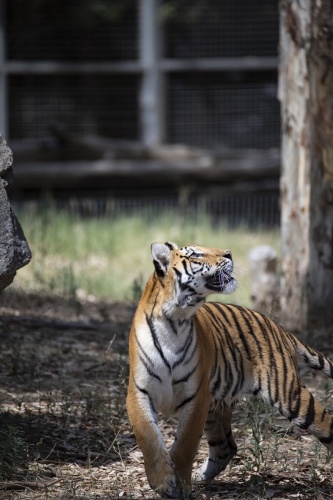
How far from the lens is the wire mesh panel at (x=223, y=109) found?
39.5 feet

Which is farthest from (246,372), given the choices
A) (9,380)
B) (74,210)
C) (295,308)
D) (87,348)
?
(74,210)

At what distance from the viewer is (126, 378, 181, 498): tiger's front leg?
359 cm

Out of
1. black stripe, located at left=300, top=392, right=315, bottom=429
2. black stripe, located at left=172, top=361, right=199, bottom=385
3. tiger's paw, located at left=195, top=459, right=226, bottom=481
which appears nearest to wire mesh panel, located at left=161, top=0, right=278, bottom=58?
tiger's paw, located at left=195, top=459, right=226, bottom=481

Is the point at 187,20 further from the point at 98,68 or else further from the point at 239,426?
the point at 239,426

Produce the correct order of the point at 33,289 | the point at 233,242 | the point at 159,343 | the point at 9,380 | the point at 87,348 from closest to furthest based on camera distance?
the point at 159,343 < the point at 9,380 < the point at 87,348 < the point at 33,289 < the point at 233,242

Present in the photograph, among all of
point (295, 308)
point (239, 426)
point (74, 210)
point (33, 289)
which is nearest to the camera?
point (239, 426)

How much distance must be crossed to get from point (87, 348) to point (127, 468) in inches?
74.0

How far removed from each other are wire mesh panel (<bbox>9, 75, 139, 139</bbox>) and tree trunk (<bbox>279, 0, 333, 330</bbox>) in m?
5.48

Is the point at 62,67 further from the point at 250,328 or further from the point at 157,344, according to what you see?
the point at 157,344

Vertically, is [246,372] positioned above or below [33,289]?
above

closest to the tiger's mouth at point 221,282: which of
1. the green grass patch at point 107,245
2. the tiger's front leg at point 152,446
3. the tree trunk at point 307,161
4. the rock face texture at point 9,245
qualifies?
the tiger's front leg at point 152,446

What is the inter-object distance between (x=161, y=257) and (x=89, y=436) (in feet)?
4.19

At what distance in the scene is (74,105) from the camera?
12.1 meters

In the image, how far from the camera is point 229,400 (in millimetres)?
4004
